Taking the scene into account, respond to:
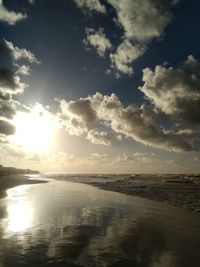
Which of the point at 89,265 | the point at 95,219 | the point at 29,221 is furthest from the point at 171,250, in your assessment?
the point at 29,221

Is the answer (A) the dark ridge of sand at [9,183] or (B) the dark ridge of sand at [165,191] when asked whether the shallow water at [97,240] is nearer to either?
(B) the dark ridge of sand at [165,191]

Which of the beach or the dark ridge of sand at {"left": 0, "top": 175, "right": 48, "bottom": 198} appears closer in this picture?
the beach

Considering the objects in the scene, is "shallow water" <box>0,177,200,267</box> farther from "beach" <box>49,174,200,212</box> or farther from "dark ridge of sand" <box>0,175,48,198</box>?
"dark ridge of sand" <box>0,175,48,198</box>

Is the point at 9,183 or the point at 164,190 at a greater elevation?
the point at 9,183

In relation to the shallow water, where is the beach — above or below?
above

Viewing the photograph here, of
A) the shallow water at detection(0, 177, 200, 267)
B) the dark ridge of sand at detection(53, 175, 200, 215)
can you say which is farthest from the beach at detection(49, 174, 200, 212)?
the shallow water at detection(0, 177, 200, 267)

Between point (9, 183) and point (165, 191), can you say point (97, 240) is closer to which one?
point (165, 191)

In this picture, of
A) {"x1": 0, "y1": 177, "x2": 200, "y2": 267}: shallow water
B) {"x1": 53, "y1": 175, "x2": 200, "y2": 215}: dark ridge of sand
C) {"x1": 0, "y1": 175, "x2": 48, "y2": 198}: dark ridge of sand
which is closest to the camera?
{"x1": 0, "y1": 177, "x2": 200, "y2": 267}: shallow water

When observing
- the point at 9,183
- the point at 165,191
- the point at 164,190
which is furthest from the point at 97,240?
the point at 9,183

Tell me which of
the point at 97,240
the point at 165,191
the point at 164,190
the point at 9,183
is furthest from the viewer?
the point at 9,183

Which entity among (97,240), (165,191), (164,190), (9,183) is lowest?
(97,240)

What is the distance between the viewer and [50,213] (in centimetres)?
2080

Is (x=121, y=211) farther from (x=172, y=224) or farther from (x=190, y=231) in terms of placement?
(x=190, y=231)

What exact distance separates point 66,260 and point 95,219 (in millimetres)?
8958
